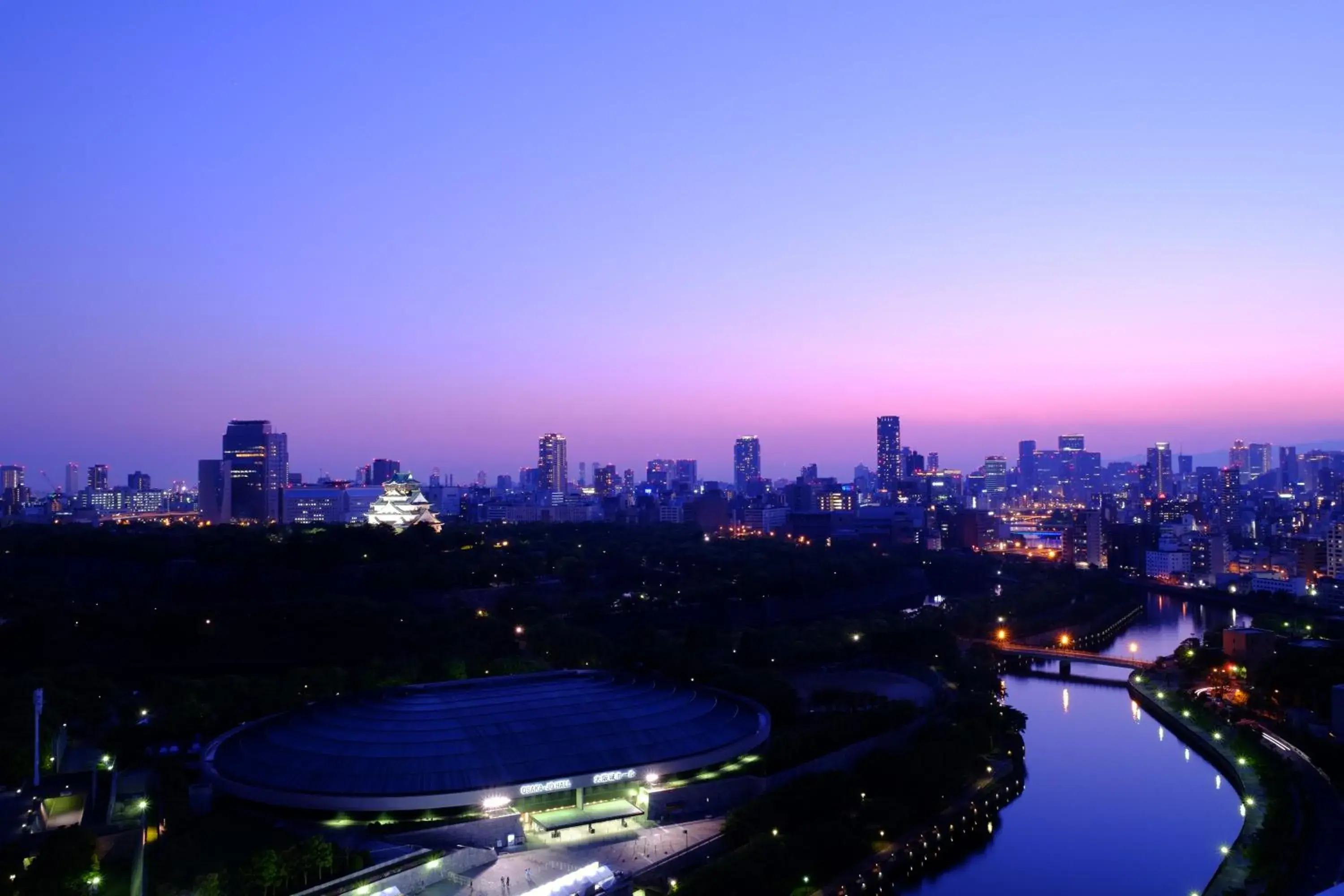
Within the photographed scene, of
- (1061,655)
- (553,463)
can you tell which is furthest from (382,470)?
(1061,655)

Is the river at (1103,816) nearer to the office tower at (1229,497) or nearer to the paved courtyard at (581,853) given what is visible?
the paved courtyard at (581,853)

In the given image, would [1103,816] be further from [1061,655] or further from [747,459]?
[747,459]

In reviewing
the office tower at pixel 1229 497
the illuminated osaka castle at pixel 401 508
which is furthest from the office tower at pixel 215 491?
the office tower at pixel 1229 497

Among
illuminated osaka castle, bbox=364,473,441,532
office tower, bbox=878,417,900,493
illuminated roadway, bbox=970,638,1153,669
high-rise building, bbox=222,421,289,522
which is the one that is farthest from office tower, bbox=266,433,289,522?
office tower, bbox=878,417,900,493

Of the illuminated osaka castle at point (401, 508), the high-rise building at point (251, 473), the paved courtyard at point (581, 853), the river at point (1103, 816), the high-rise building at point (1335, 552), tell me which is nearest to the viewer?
the paved courtyard at point (581, 853)

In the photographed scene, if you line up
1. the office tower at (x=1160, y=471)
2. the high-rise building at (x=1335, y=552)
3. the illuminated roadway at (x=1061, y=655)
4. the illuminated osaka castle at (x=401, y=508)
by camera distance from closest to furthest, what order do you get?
1. the illuminated roadway at (x=1061, y=655)
2. the illuminated osaka castle at (x=401, y=508)
3. the high-rise building at (x=1335, y=552)
4. the office tower at (x=1160, y=471)

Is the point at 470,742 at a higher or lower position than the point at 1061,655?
higher

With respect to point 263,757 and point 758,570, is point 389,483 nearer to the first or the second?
point 758,570
